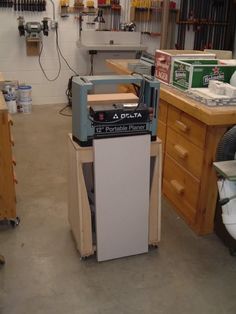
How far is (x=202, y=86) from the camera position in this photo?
8.21ft

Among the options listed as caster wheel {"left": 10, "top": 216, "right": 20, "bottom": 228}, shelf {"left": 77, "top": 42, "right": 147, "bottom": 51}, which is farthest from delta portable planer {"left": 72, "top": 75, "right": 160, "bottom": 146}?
shelf {"left": 77, "top": 42, "right": 147, "bottom": 51}

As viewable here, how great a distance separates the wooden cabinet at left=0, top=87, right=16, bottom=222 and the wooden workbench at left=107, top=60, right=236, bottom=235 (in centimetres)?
109

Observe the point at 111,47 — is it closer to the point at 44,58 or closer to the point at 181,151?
the point at 44,58

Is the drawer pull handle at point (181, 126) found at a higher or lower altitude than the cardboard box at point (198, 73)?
lower

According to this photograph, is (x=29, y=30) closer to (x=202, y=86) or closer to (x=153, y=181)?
(x=202, y=86)

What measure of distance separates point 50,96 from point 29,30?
3.18 feet

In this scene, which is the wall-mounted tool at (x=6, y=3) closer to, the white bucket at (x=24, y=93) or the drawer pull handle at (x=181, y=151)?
the white bucket at (x=24, y=93)

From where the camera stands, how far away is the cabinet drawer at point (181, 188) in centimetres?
239

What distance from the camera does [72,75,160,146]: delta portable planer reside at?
1842mm

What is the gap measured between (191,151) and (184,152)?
0.23 feet

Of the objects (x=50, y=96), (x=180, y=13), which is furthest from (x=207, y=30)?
(x=50, y=96)

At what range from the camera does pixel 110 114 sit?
6.09 feet

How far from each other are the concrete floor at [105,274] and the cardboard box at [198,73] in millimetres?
930

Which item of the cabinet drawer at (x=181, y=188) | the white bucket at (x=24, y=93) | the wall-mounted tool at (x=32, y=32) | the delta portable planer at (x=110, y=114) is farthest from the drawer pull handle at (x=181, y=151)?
the wall-mounted tool at (x=32, y=32)
